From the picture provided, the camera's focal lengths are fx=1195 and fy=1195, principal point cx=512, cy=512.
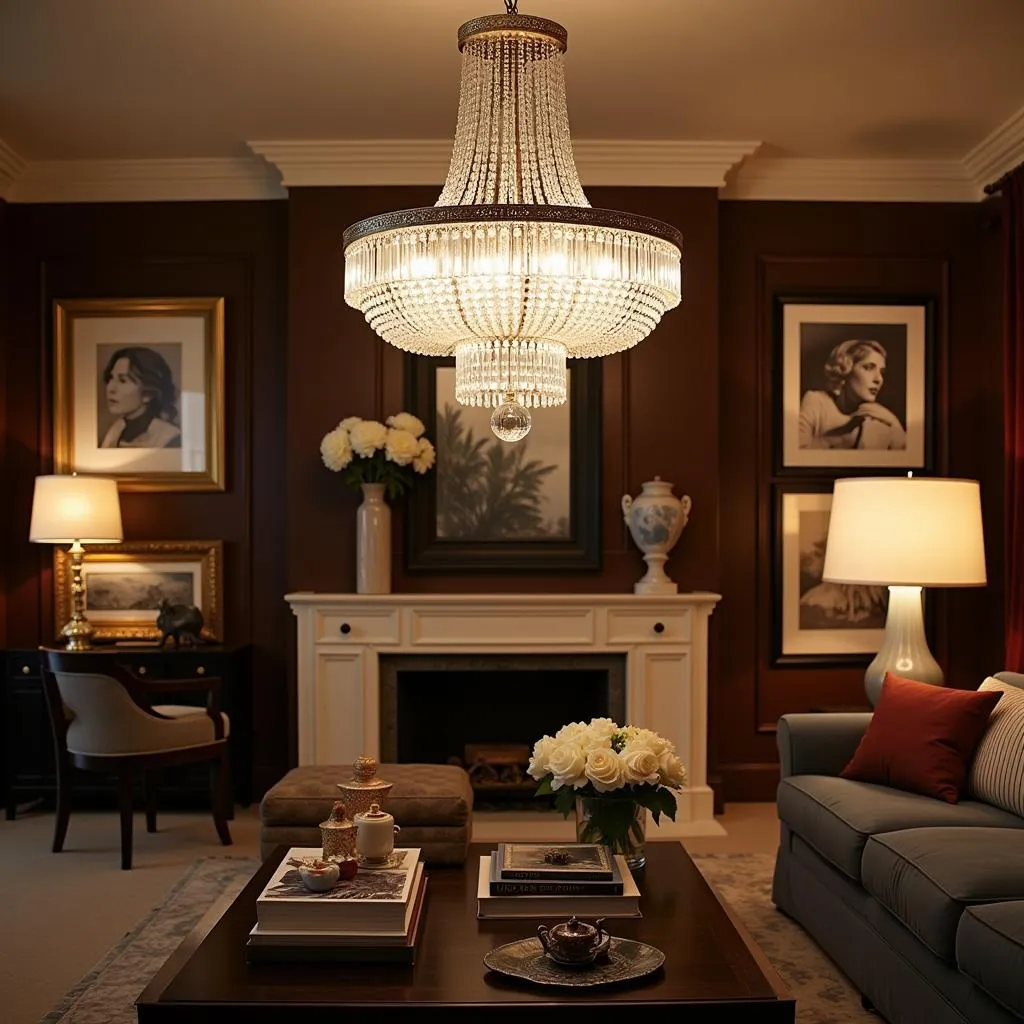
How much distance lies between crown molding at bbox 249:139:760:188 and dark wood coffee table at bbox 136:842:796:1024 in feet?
11.6

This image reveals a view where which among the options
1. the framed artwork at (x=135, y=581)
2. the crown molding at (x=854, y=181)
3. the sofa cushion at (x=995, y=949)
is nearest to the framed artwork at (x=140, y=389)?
the framed artwork at (x=135, y=581)

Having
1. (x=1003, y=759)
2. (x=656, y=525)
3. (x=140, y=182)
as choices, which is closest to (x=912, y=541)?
(x=1003, y=759)

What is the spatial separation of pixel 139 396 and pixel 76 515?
738 mm

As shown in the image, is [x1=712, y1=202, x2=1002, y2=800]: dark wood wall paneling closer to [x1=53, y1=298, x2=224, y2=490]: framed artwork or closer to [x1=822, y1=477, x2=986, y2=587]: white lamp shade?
[x1=822, y1=477, x2=986, y2=587]: white lamp shade

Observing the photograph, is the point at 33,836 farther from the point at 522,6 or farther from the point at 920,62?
the point at 920,62

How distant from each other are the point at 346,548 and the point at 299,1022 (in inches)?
127

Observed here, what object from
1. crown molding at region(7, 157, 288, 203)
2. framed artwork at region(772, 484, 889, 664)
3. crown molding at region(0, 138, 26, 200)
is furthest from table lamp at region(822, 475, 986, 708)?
crown molding at region(0, 138, 26, 200)

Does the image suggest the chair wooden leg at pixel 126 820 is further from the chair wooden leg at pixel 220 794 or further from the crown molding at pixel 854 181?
the crown molding at pixel 854 181

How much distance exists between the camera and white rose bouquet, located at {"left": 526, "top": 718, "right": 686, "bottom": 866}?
2.76 meters

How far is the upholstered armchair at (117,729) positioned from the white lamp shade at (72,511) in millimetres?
661

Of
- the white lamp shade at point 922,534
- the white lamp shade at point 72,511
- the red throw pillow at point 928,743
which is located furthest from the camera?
the white lamp shade at point 72,511

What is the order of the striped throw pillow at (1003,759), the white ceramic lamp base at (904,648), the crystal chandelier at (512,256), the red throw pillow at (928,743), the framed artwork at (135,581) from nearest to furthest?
the crystal chandelier at (512,256)
the striped throw pillow at (1003,759)
the red throw pillow at (928,743)
the white ceramic lamp base at (904,648)
the framed artwork at (135,581)

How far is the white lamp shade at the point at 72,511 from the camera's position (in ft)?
16.4

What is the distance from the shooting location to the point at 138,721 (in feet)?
14.6
